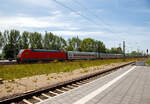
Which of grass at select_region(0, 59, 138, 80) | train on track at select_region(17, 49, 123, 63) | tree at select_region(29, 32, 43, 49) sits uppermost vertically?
tree at select_region(29, 32, 43, 49)

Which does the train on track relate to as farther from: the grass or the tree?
the tree

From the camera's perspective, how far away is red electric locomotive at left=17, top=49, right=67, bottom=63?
90.2 feet

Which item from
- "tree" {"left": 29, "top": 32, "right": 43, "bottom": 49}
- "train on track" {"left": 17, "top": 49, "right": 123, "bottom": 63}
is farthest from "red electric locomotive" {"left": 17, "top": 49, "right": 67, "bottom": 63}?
"tree" {"left": 29, "top": 32, "right": 43, "bottom": 49}

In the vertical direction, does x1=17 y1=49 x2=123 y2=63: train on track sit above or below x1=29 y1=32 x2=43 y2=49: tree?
below

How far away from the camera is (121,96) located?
6.11m

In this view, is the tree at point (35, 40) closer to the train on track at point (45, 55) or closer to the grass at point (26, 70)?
the train on track at point (45, 55)

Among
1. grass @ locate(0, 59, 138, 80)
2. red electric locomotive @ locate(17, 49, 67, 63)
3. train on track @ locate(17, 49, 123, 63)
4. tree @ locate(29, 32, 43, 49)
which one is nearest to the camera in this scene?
grass @ locate(0, 59, 138, 80)

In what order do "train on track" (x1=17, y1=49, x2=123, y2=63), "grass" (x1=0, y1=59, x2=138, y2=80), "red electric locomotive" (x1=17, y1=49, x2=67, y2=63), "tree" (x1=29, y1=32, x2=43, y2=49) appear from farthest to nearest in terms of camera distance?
1. "tree" (x1=29, y1=32, x2=43, y2=49)
2. "train on track" (x1=17, y1=49, x2=123, y2=63)
3. "red electric locomotive" (x1=17, y1=49, x2=67, y2=63)
4. "grass" (x1=0, y1=59, x2=138, y2=80)

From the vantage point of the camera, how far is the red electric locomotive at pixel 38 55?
90.2 feet

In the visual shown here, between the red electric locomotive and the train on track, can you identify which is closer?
the red electric locomotive

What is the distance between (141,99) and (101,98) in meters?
1.64

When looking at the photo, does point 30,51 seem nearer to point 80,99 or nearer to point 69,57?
point 69,57

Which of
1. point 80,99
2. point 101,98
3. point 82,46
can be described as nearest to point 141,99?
point 101,98

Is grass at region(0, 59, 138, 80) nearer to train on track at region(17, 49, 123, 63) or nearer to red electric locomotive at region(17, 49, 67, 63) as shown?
red electric locomotive at region(17, 49, 67, 63)
